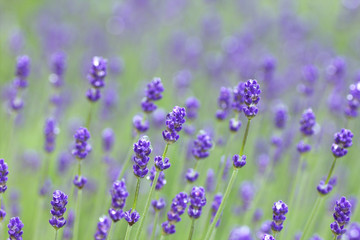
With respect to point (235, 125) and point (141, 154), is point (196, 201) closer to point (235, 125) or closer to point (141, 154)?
point (141, 154)

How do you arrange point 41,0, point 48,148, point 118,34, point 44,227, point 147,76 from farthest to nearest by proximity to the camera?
point 41,0 < point 118,34 < point 147,76 < point 44,227 < point 48,148

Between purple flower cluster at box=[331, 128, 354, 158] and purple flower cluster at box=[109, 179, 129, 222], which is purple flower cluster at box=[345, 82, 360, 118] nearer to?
purple flower cluster at box=[331, 128, 354, 158]

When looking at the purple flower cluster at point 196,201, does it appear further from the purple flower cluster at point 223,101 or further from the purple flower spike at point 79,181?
the purple flower cluster at point 223,101

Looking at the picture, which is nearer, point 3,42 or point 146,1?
point 3,42

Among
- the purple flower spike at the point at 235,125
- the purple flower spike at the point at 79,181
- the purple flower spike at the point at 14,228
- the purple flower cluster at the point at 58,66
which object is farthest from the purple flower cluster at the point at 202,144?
the purple flower cluster at the point at 58,66

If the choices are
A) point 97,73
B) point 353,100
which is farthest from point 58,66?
point 353,100

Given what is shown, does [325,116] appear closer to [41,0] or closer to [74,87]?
[74,87]

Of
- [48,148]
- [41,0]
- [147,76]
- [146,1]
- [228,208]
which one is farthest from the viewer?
[41,0]

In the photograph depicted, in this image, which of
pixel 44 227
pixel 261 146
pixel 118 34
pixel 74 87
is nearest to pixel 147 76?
pixel 74 87
